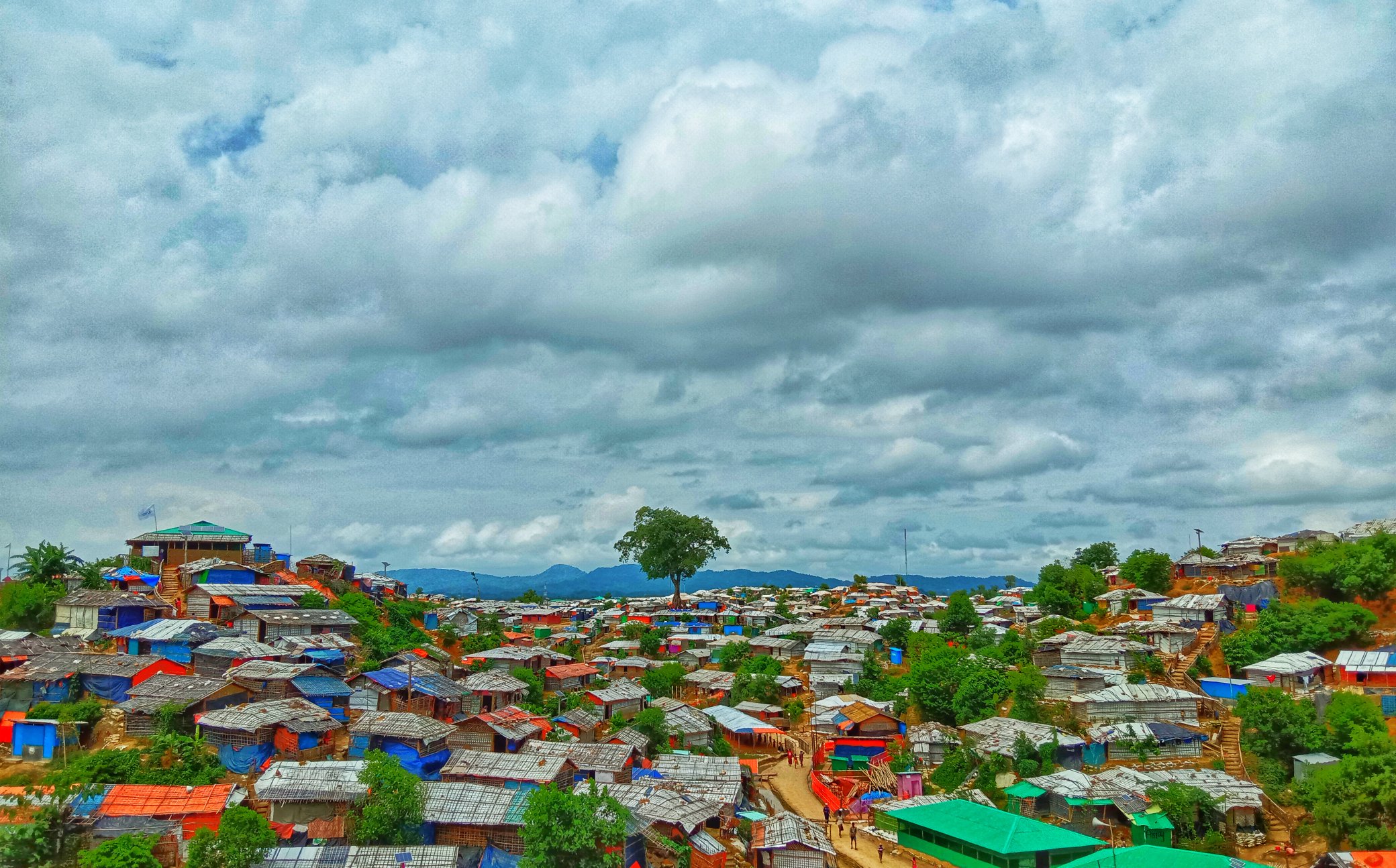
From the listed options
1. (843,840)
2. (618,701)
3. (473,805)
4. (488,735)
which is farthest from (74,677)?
(843,840)

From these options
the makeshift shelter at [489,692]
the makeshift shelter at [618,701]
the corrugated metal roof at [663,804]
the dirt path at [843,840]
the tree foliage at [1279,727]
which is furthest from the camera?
the makeshift shelter at [618,701]

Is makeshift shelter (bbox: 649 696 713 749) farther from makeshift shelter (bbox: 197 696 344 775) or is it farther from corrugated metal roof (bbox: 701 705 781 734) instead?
makeshift shelter (bbox: 197 696 344 775)

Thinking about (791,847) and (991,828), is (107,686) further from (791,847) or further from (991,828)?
(991,828)

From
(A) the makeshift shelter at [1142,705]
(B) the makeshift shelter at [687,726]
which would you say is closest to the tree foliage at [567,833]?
(B) the makeshift shelter at [687,726]

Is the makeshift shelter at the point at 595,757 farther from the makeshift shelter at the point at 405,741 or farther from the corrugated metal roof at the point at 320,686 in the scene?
the corrugated metal roof at the point at 320,686

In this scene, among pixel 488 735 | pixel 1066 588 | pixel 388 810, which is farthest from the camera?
pixel 1066 588

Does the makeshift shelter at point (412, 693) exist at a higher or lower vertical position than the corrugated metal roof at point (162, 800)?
higher

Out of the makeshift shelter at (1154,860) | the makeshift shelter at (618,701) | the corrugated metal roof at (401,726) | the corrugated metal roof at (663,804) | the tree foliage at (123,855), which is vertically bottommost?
the makeshift shelter at (1154,860)
